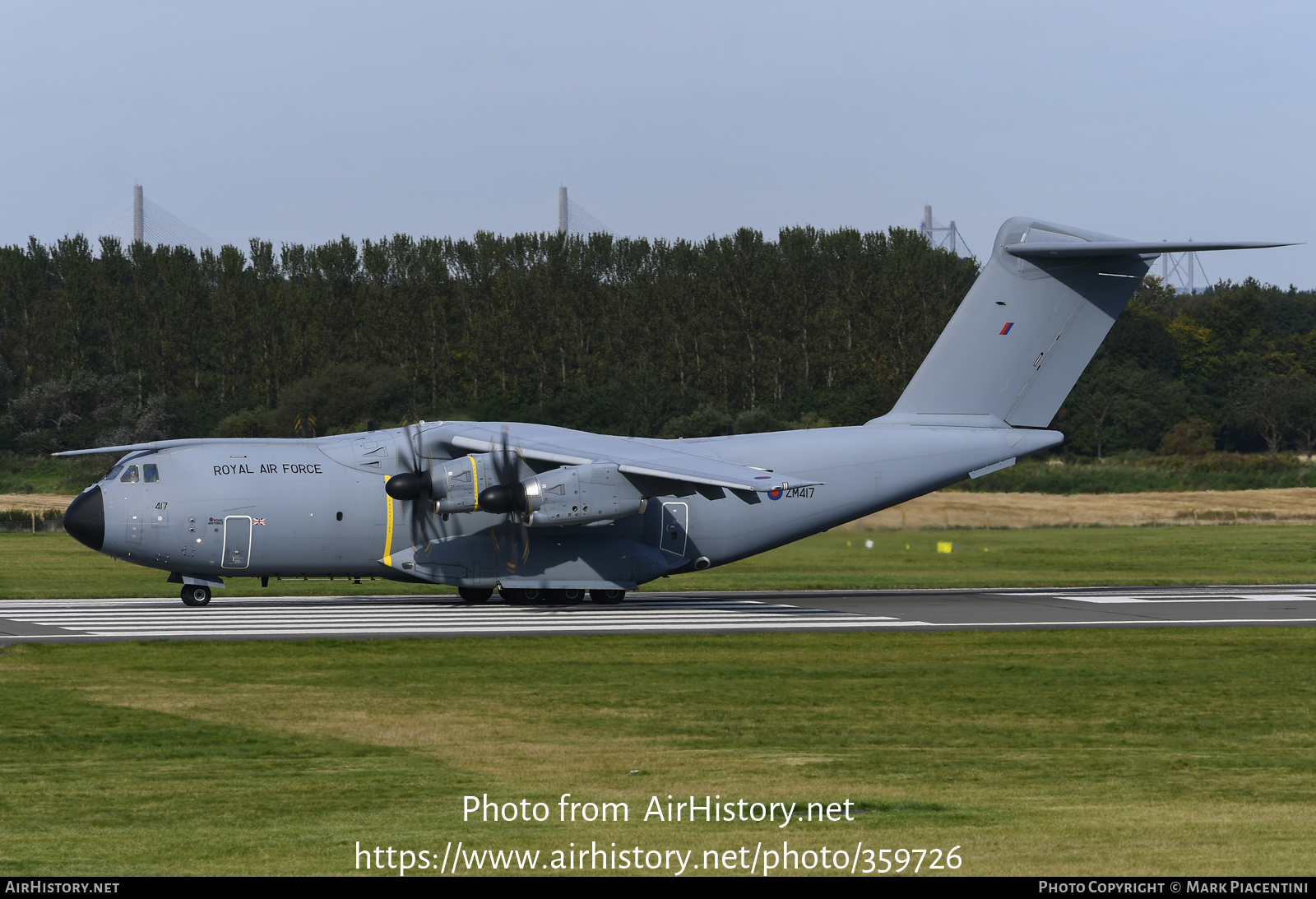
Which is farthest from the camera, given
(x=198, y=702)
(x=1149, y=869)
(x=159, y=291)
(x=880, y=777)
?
(x=159, y=291)

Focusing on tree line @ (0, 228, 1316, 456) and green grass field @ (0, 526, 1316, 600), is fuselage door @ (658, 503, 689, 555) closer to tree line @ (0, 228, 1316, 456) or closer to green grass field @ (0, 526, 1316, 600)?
green grass field @ (0, 526, 1316, 600)

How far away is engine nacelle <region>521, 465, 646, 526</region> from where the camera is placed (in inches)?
925

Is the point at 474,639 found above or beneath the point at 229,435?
beneath

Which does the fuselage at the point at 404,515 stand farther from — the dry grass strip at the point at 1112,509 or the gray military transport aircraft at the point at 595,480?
the dry grass strip at the point at 1112,509

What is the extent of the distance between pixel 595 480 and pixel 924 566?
42.0ft

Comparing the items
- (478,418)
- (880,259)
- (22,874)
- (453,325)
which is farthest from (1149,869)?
(880,259)

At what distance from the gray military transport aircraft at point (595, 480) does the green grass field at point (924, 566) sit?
9.25 feet

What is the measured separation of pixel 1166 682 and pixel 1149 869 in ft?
31.3

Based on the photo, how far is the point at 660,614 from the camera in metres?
24.8

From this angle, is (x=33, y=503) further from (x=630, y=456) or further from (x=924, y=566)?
(x=630, y=456)

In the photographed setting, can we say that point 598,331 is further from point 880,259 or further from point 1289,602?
point 1289,602

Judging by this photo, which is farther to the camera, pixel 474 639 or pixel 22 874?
pixel 474 639

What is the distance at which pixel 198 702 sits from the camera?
14.7 metres

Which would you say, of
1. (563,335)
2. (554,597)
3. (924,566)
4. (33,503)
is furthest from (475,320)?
(554,597)
